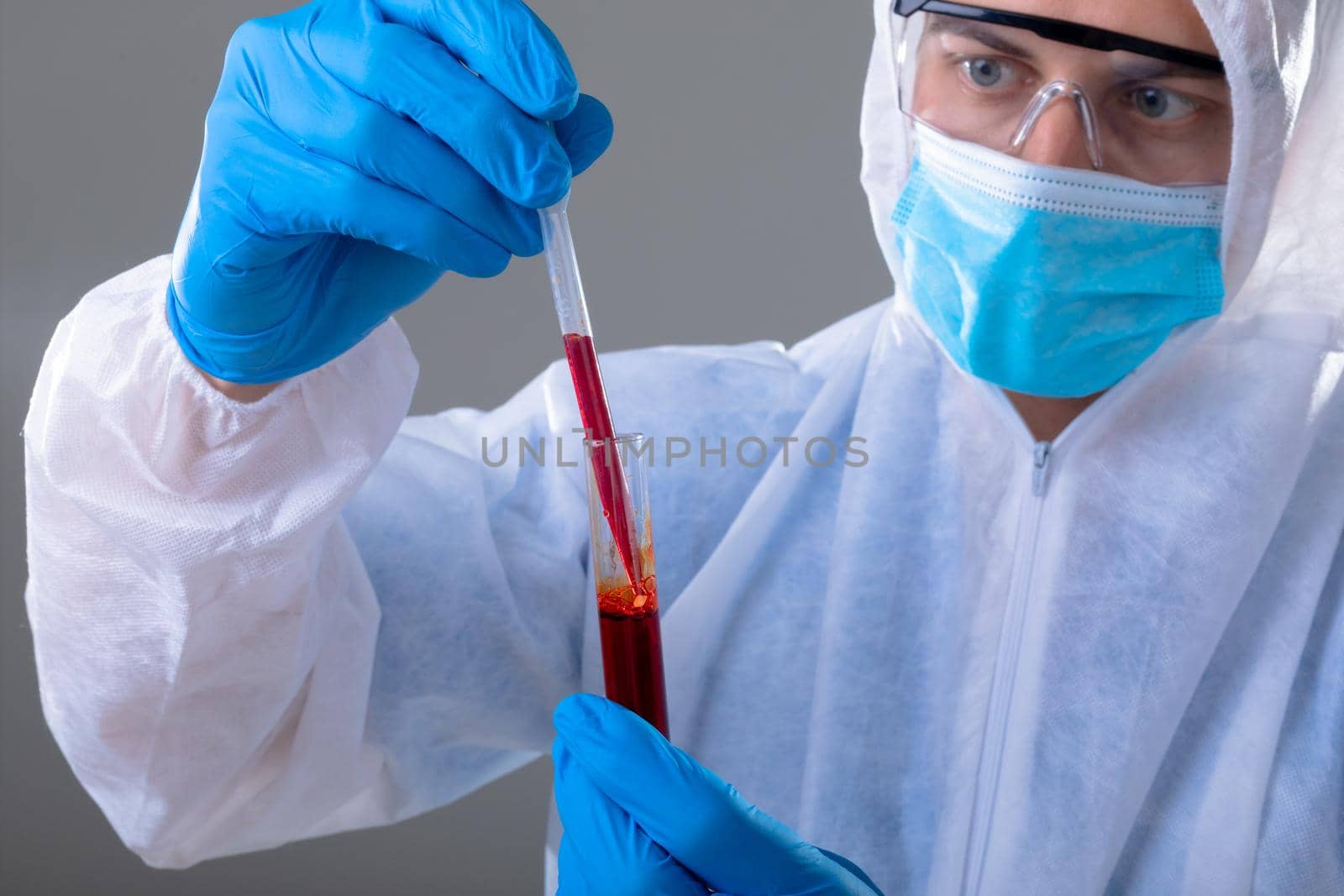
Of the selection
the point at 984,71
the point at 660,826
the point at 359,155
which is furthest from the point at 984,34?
the point at 660,826

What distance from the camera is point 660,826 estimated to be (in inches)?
38.9

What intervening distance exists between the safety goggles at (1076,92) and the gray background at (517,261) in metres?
0.77

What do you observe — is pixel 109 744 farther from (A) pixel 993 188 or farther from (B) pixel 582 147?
(A) pixel 993 188

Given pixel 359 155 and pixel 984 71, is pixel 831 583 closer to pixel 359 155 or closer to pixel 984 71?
pixel 984 71

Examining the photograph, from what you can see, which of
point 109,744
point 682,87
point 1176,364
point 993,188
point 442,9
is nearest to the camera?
point 442,9

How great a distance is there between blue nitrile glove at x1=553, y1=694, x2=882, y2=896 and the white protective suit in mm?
306

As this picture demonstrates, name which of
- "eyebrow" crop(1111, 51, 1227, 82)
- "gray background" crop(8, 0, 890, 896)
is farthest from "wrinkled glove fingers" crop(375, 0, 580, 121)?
"gray background" crop(8, 0, 890, 896)

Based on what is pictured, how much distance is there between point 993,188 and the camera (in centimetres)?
130

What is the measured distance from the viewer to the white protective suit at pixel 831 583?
112 centimetres

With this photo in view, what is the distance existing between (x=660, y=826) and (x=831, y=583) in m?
0.46

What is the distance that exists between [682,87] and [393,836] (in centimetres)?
135

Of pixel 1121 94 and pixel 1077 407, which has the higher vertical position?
pixel 1121 94

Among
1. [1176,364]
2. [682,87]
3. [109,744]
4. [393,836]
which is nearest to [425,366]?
[682,87]

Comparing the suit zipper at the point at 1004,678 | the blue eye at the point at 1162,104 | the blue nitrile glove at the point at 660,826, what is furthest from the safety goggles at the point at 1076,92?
the blue nitrile glove at the point at 660,826
